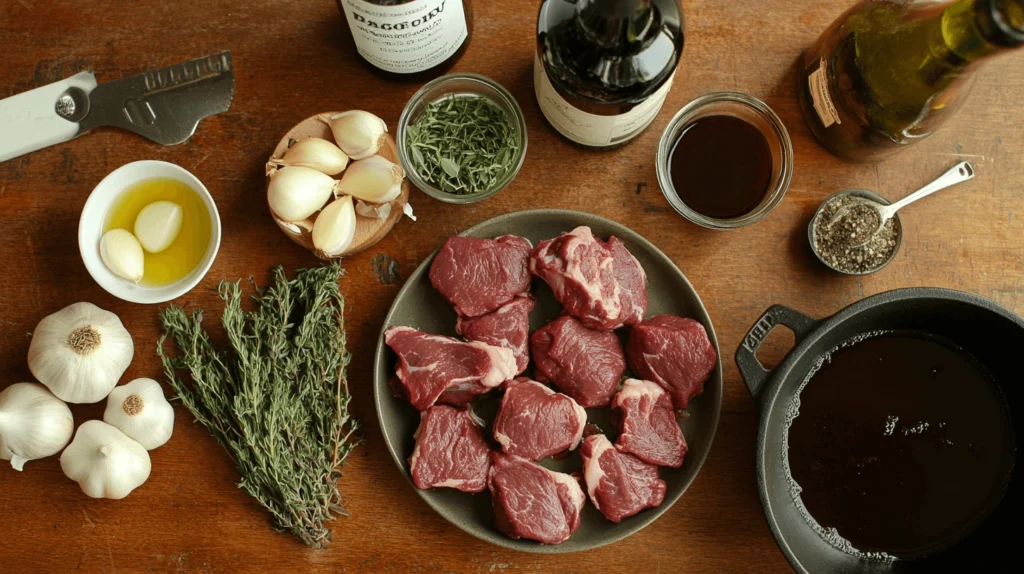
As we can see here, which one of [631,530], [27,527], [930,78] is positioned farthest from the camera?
[27,527]

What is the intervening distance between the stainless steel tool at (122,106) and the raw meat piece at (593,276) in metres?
0.89

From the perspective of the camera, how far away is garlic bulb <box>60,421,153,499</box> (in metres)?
1.63

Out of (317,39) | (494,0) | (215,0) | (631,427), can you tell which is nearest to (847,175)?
(631,427)

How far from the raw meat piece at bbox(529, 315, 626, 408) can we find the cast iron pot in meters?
0.32

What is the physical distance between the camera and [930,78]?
145 cm

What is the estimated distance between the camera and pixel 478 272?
164 cm

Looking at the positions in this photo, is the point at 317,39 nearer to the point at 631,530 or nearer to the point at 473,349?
the point at 473,349

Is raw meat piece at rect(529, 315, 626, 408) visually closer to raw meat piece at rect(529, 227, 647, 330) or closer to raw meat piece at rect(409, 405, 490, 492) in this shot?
raw meat piece at rect(529, 227, 647, 330)

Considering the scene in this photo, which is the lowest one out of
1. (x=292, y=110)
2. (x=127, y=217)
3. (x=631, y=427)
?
(x=631, y=427)

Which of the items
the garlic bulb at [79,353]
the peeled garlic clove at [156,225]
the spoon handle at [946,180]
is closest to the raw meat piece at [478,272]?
the peeled garlic clove at [156,225]

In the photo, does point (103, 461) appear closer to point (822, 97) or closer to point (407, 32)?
point (407, 32)

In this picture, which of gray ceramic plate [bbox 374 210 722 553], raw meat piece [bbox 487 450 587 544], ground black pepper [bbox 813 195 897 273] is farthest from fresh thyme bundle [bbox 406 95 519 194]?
ground black pepper [bbox 813 195 897 273]

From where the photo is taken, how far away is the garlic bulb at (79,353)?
163 centimetres

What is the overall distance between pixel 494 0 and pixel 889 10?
34.9 inches
